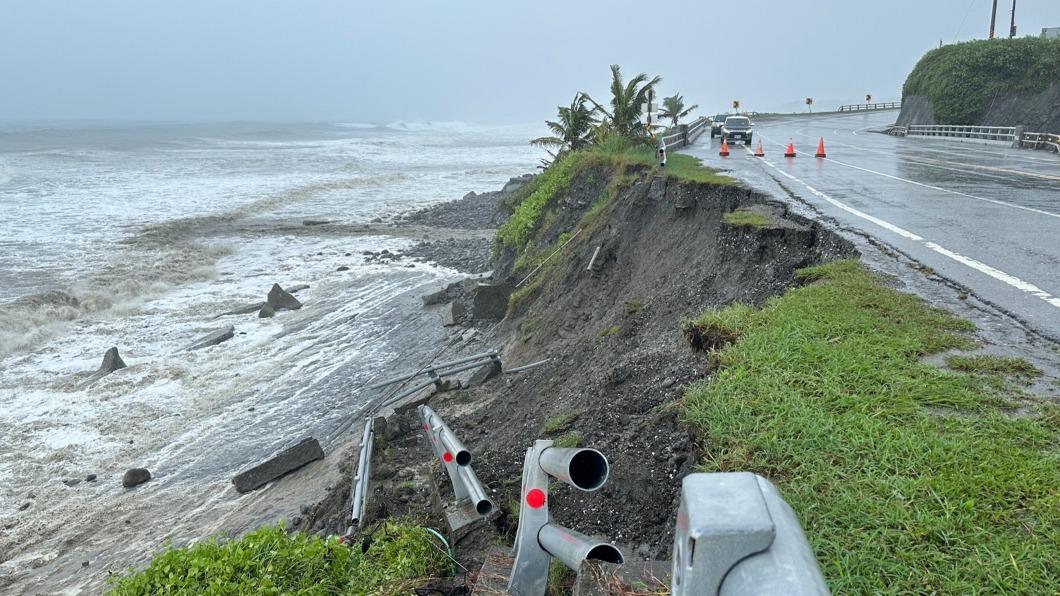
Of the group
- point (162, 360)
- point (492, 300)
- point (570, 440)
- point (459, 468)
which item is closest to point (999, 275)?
point (570, 440)

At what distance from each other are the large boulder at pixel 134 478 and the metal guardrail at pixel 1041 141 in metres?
26.5

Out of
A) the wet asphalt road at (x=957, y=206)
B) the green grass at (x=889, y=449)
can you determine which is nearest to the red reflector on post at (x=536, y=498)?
the green grass at (x=889, y=449)

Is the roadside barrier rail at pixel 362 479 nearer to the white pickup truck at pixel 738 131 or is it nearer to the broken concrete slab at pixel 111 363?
the broken concrete slab at pixel 111 363

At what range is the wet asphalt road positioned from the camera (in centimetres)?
A: 688

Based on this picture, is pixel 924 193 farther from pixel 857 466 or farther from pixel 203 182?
pixel 203 182

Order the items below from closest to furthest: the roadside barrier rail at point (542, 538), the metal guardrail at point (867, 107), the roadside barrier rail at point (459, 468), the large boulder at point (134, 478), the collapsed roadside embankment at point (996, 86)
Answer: the roadside barrier rail at point (542, 538), the roadside barrier rail at point (459, 468), the large boulder at point (134, 478), the collapsed roadside embankment at point (996, 86), the metal guardrail at point (867, 107)

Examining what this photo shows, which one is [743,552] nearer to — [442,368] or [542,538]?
[542,538]

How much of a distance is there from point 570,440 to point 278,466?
6396 mm

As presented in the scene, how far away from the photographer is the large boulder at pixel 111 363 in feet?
51.8

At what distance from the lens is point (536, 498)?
2953 millimetres

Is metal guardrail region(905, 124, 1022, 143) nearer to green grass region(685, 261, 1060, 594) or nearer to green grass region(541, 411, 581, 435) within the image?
green grass region(685, 261, 1060, 594)

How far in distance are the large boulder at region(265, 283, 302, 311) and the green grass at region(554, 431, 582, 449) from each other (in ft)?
52.8

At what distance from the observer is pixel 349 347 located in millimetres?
16531

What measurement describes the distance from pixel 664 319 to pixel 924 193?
6771 millimetres
